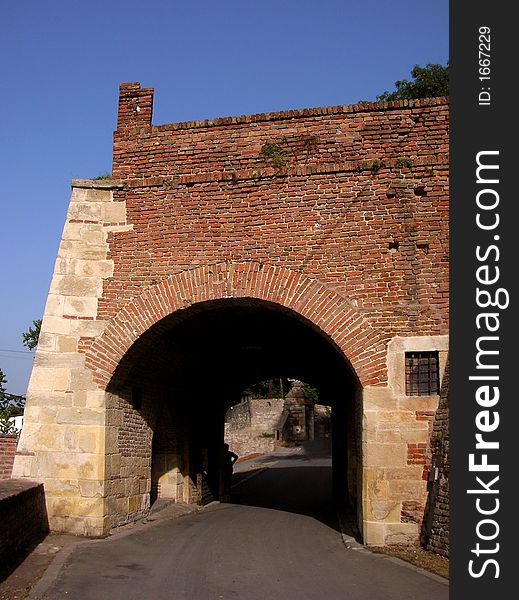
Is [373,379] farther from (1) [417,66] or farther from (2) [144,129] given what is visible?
(1) [417,66]

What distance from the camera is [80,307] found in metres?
9.77

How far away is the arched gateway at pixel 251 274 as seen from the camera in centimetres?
871

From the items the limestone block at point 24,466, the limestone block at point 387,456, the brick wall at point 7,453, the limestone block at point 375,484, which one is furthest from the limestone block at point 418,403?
the brick wall at point 7,453

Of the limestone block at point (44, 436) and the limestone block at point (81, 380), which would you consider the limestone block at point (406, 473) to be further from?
the limestone block at point (44, 436)

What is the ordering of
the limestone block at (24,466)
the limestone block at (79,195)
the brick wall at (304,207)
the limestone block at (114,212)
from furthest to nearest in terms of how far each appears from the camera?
the limestone block at (79,195), the limestone block at (114,212), the limestone block at (24,466), the brick wall at (304,207)

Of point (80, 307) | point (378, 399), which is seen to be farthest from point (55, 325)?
point (378, 399)

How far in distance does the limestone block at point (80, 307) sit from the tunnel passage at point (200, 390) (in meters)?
0.85

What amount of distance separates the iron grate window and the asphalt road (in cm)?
219

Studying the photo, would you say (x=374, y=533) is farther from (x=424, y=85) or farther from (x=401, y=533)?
(x=424, y=85)

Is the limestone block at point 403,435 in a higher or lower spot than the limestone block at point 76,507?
higher

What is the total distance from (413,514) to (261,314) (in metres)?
4.30

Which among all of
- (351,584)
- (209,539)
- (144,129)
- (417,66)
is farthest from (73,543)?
(417,66)

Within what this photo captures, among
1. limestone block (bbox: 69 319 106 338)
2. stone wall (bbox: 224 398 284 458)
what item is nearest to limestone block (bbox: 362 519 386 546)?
limestone block (bbox: 69 319 106 338)

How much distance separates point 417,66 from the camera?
24562 mm
